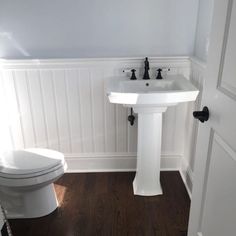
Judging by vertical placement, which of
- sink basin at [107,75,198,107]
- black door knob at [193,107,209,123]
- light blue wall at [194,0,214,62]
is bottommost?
sink basin at [107,75,198,107]

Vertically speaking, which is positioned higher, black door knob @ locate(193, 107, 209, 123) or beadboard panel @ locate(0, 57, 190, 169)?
black door knob @ locate(193, 107, 209, 123)

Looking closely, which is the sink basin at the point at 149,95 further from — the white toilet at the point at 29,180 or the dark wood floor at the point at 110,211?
the dark wood floor at the point at 110,211

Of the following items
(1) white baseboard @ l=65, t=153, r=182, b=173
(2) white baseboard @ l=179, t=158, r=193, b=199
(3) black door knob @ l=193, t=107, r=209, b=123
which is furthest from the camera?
(1) white baseboard @ l=65, t=153, r=182, b=173

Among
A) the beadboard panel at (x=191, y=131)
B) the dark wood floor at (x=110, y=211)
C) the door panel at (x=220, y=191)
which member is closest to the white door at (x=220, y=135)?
the door panel at (x=220, y=191)

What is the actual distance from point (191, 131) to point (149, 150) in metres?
0.41

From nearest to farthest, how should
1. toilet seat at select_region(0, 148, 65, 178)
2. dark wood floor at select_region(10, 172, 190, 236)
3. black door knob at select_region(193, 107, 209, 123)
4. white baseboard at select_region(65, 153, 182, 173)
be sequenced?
1. black door knob at select_region(193, 107, 209, 123)
2. toilet seat at select_region(0, 148, 65, 178)
3. dark wood floor at select_region(10, 172, 190, 236)
4. white baseboard at select_region(65, 153, 182, 173)

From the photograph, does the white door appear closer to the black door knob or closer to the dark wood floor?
the black door knob

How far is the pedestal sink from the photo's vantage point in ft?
5.23

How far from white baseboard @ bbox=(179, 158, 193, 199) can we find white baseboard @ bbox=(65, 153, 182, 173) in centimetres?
8

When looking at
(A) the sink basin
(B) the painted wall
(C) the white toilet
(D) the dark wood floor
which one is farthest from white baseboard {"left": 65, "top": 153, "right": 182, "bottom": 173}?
(B) the painted wall

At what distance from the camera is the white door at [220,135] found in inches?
34.3

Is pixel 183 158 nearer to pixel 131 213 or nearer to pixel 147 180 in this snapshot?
pixel 147 180

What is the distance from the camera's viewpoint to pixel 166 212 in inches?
72.5

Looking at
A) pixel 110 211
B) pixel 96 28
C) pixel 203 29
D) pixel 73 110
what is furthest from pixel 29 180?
pixel 203 29
